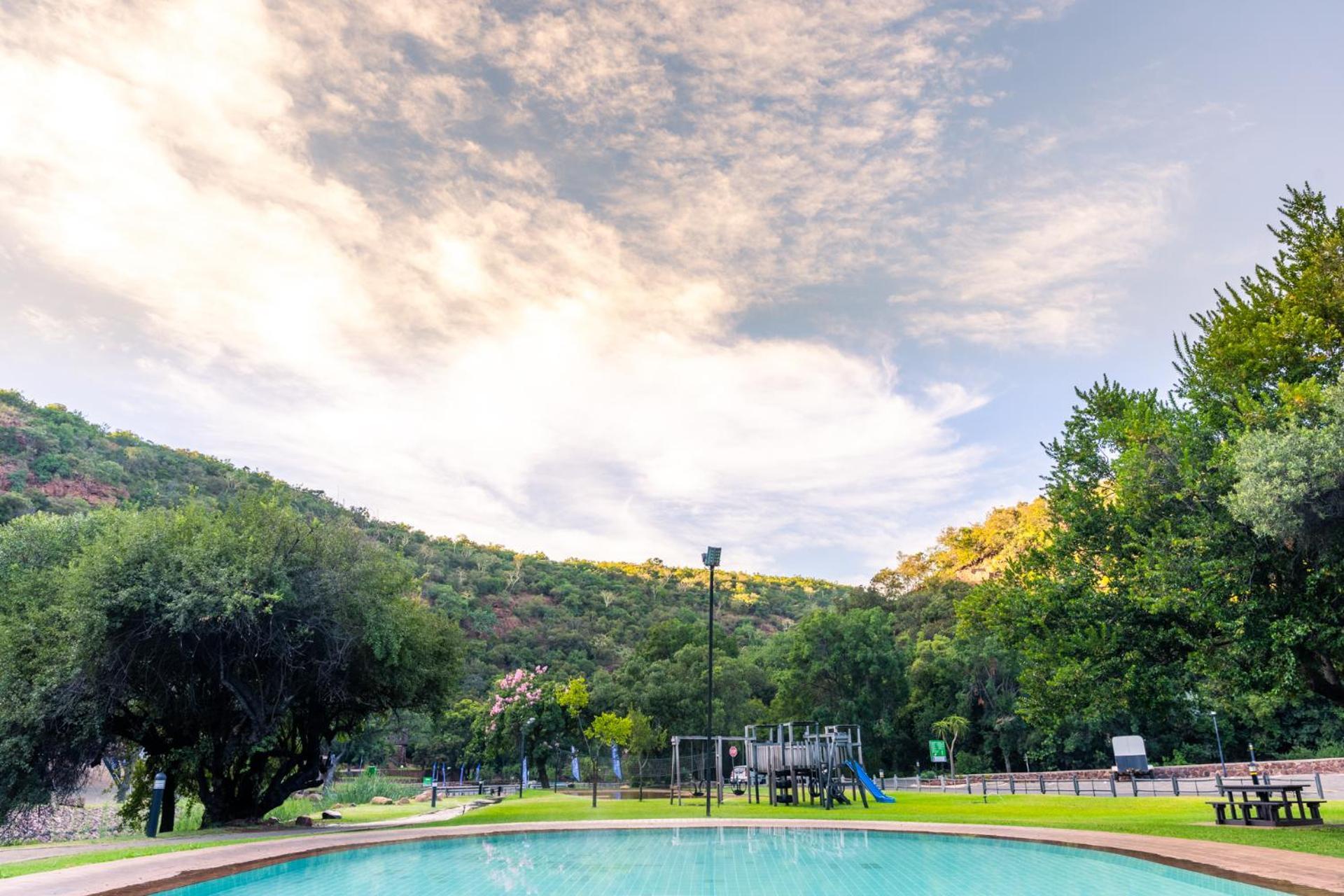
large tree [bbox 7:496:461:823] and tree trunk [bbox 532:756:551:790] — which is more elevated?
large tree [bbox 7:496:461:823]

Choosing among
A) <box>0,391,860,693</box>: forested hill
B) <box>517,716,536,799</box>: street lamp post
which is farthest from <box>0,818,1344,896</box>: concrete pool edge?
<box>0,391,860,693</box>: forested hill

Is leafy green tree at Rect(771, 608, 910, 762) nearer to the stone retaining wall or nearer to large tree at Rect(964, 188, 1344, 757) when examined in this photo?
the stone retaining wall

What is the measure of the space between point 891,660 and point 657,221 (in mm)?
38522

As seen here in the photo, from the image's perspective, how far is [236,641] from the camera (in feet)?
63.6

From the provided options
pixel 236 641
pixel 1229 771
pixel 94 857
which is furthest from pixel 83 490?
pixel 1229 771

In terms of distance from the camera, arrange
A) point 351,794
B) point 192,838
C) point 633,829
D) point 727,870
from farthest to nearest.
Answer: point 351,794
point 633,829
point 192,838
point 727,870

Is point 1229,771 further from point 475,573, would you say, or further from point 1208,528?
point 475,573

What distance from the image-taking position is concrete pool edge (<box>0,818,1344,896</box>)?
30.7 ft

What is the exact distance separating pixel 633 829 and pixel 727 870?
7656 millimetres

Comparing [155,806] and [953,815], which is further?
[953,815]

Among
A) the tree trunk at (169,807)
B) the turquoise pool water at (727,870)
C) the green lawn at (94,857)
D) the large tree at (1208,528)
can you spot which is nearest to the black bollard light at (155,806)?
the green lawn at (94,857)

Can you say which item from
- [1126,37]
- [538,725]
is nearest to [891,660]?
[538,725]

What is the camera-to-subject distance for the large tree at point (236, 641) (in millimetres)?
17891

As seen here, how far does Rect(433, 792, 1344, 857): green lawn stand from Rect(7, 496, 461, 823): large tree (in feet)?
16.7
